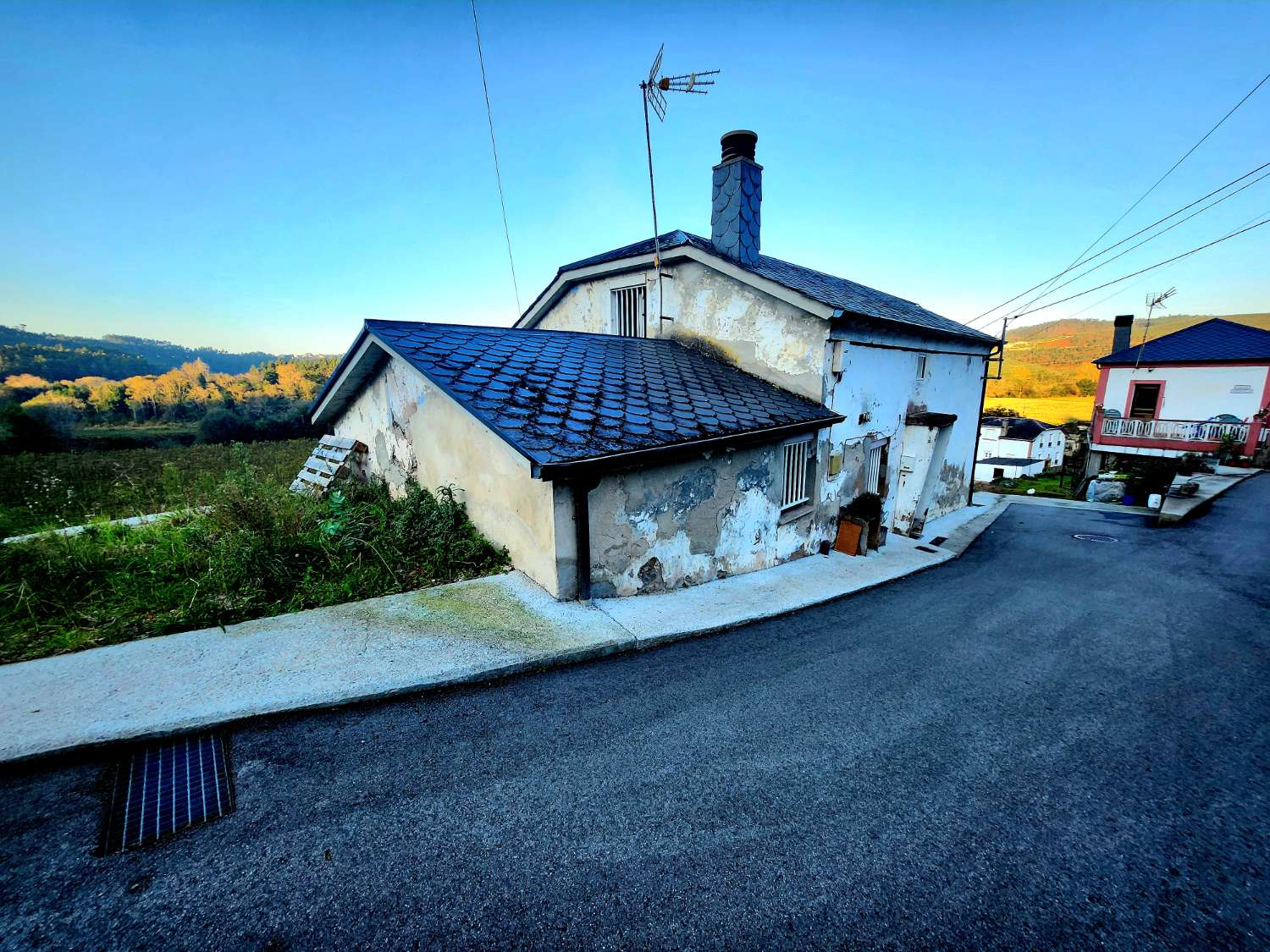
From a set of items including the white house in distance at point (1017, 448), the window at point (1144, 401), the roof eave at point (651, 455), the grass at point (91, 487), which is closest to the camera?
the roof eave at point (651, 455)

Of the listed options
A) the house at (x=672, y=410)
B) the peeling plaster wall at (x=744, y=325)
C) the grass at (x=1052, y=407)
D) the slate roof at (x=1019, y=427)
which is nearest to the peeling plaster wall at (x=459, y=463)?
the house at (x=672, y=410)

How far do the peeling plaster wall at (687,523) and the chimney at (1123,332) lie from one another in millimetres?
28292

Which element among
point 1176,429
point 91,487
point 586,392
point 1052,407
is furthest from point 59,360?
point 1052,407

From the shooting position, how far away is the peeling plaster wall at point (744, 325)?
24.3 feet

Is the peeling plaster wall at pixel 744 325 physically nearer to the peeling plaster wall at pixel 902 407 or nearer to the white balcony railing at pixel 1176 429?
the peeling plaster wall at pixel 902 407

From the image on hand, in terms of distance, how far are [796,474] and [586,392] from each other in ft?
13.1

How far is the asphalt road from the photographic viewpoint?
1.93 m

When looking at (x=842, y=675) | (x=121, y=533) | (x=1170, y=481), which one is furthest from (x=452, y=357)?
(x=1170, y=481)

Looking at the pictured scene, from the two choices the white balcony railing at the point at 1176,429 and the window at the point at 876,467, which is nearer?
the window at the point at 876,467

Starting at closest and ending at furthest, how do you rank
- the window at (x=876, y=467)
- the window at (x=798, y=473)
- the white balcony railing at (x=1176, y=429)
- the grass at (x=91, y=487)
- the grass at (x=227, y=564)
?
the grass at (x=227, y=564)
the grass at (x=91, y=487)
the window at (x=798, y=473)
the window at (x=876, y=467)
the white balcony railing at (x=1176, y=429)

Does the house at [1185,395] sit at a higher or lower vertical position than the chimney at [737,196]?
lower

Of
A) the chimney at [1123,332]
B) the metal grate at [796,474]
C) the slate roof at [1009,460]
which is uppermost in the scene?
the chimney at [1123,332]

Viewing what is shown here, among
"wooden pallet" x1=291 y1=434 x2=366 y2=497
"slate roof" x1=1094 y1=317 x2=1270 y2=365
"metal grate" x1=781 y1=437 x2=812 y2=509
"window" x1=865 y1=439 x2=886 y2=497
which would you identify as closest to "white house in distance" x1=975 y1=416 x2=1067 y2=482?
"slate roof" x1=1094 y1=317 x2=1270 y2=365

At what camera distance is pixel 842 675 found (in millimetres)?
3984
